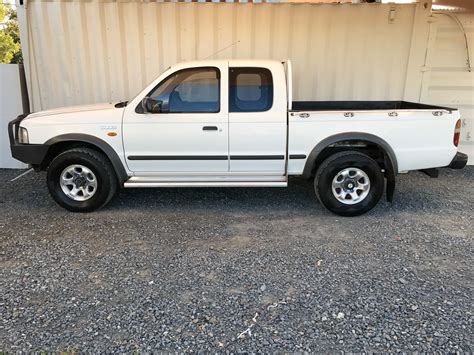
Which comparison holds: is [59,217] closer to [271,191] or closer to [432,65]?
[271,191]

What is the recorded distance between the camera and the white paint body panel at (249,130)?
468cm

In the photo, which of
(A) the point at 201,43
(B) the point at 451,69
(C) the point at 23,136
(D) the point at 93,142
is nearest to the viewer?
(D) the point at 93,142

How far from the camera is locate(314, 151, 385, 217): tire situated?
15.6ft

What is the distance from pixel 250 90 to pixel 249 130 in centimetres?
53

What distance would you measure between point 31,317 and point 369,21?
6.70 meters

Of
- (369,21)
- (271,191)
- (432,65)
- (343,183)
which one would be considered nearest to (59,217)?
(271,191)

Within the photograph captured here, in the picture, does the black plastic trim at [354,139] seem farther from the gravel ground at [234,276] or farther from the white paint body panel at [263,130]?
the gravel ground at [234,276]

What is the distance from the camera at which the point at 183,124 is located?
4.73 m

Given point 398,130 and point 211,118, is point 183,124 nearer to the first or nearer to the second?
point 211,118

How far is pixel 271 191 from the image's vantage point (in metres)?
5.98

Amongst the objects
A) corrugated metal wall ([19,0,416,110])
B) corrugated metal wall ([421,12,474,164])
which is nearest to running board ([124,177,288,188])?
corrugated metal wall ([19,0,416,110])

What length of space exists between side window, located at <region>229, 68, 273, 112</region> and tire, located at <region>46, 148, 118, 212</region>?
181cm

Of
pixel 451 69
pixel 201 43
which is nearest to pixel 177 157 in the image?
pixel 201 43

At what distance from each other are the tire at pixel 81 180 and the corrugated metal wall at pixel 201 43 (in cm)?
247
